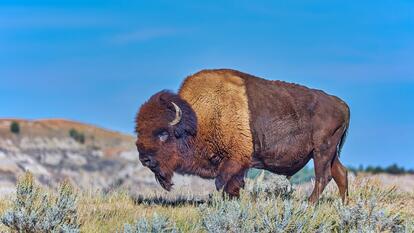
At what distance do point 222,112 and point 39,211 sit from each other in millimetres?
3363

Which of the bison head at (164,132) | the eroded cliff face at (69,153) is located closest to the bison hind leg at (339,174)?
the bison head at (164,132)

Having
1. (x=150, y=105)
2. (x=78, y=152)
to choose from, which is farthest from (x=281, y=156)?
(x=78, y=152)

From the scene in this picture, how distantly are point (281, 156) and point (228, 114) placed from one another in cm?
96

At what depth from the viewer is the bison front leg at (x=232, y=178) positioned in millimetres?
14164

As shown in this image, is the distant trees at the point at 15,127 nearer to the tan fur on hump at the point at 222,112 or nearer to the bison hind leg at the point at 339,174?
the bison hind leg at the point at 339,174

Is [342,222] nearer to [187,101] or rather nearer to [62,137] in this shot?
[187,101]

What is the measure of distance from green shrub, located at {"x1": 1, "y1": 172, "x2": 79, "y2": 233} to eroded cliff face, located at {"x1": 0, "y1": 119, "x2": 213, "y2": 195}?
4520 centimetres

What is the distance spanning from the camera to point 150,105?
14.4 m

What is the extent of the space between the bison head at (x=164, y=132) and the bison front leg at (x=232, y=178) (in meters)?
0.63

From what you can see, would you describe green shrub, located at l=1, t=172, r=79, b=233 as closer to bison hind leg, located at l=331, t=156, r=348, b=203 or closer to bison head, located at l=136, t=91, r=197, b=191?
bison head, located at l=136, t=91, r=197, b=191

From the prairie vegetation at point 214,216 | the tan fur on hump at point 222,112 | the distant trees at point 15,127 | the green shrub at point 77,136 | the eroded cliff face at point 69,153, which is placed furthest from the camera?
the green shrub at point 77,136

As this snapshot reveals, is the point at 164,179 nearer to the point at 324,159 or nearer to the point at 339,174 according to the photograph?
the point at 324,159

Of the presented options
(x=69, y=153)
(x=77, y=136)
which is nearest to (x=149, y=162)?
(x=69, y=153)

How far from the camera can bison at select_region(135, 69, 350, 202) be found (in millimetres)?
14281
